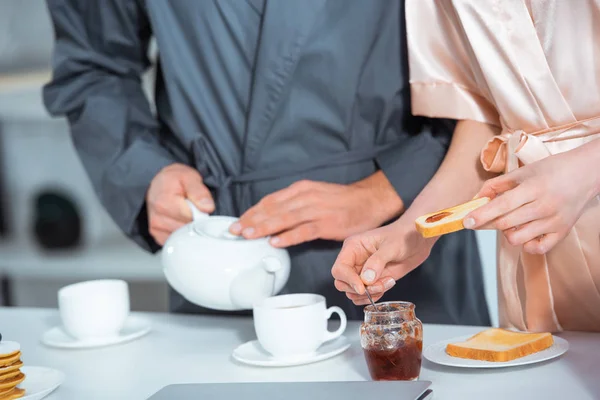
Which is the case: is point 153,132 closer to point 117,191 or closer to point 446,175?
point 117,191

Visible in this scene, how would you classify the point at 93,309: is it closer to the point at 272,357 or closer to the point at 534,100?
the point at 272,357

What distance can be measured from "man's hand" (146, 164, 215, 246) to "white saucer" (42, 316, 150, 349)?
21 cm

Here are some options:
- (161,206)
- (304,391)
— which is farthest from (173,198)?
(304,391)

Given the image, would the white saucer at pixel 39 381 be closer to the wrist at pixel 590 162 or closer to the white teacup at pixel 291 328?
the white teacup at pixel 291 328

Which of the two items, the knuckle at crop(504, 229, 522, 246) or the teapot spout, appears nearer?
the knuckle at crop(504, 229, 522, 246)

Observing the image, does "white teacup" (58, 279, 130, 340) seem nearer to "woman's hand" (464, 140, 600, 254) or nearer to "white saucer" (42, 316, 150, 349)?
"white saucer" (42, 316, 150, 349)

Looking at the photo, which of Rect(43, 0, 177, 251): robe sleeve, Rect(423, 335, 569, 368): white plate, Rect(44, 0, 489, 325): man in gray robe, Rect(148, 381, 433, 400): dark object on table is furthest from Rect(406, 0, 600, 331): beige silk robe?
Rect(43, 0, 177, 251): robe sleeve

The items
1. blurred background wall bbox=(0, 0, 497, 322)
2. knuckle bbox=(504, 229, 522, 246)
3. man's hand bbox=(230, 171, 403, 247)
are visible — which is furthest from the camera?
blurred background wall bbox=(0, 0, 497, 322)

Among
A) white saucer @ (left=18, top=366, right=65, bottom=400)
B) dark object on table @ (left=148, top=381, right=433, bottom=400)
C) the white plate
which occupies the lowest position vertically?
white saucer @ (left=18, top=366, right=65, bottom=400)

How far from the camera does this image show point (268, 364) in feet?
3.67

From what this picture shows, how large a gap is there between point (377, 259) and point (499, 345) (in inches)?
7.2

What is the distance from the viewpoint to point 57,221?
10.7 ft

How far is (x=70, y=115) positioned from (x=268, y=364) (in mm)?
931

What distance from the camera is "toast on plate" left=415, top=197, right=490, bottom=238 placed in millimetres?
957
